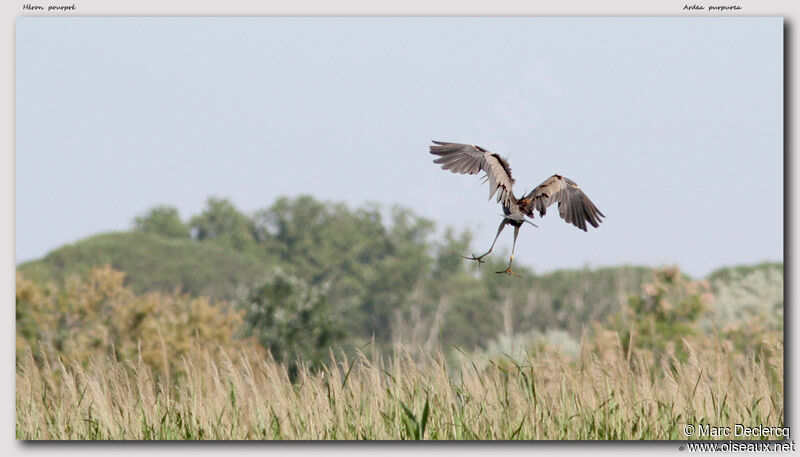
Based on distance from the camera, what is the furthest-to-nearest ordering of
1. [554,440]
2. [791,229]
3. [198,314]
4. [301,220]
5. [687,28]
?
[301,220] → [198,314] → [687,28] → [791,229] → [554,440]

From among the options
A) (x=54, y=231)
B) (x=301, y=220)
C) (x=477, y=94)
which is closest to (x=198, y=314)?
(x=54, y=231)

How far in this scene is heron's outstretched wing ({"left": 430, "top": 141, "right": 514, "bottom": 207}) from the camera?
389cm

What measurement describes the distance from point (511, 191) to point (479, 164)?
0.21m

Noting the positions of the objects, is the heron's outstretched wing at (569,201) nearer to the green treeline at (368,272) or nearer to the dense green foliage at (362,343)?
the dense green foliage at (362,343)

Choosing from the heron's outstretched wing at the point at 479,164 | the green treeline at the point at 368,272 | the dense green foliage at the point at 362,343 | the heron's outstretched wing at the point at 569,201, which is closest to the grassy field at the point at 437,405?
the dense green foliage at the point at 362,343

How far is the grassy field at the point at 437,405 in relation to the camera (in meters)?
4.48

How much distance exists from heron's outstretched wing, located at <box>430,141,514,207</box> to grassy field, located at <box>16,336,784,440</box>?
1003mm

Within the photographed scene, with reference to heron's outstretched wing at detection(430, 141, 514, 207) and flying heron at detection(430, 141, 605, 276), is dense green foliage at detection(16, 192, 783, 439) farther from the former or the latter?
heron's outstretched wing at detection(430, 141, 514, 207)

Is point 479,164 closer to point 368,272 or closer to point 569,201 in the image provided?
point 569,201

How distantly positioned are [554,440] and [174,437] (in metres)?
2.27

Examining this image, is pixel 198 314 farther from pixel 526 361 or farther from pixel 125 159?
pixel 526 361

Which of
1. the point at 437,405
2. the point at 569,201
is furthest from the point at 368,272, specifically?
the point at 569,201

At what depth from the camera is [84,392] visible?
4867mm

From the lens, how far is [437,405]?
451 centimetres
